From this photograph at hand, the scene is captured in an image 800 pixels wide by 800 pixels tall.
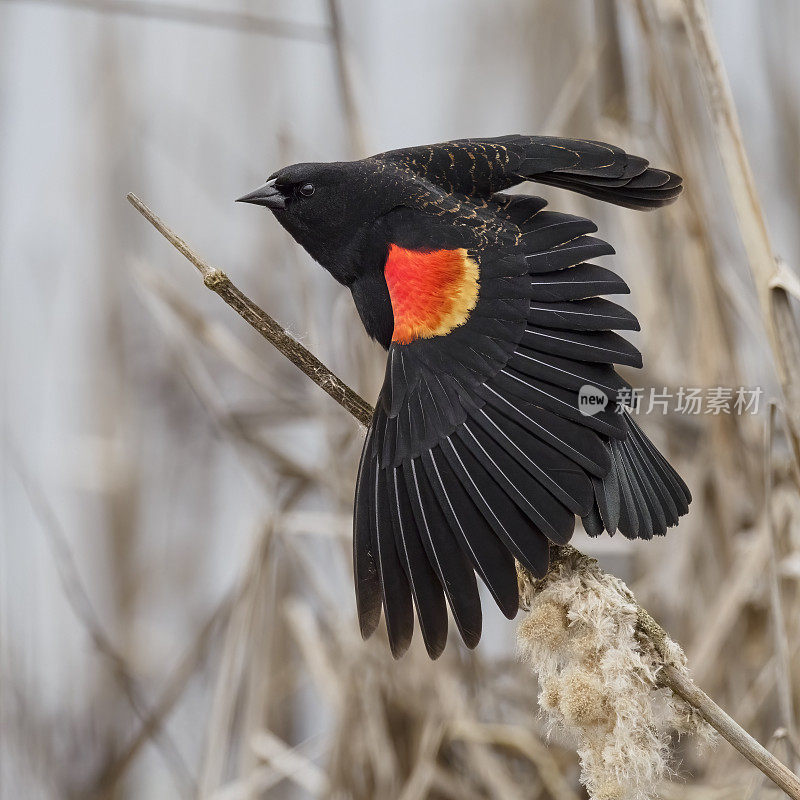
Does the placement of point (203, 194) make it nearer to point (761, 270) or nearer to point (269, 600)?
point (269, 600)

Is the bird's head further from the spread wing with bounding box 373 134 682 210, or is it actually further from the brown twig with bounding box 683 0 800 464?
the brown twig with bounding box 683 0 800 464

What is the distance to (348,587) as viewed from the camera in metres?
2.11

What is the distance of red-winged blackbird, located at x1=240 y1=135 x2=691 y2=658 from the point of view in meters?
1.21

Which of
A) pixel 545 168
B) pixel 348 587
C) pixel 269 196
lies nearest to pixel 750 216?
pixel 545 168

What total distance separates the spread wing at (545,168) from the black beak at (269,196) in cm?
21

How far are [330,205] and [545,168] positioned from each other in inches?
15.8

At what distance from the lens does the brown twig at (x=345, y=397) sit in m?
1.04

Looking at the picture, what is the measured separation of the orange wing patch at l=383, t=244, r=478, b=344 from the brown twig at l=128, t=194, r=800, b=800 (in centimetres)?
15

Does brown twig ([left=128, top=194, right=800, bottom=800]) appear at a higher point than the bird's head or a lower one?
lower

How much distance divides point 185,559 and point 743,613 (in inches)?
66.2

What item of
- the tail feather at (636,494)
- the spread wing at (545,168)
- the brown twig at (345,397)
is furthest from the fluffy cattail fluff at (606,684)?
the spread wing at (545,168)

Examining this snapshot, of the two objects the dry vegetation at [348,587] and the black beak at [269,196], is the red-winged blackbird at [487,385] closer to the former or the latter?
the black beak at [269,196]

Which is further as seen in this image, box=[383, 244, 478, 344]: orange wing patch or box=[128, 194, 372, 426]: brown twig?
box=[383, 244, 478, 344]: orange wing patch

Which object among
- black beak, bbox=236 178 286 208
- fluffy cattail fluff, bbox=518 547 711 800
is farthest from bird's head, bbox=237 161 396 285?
fluffy cattail fluff, bbox=518 547 711 800
